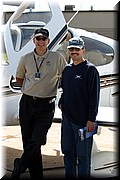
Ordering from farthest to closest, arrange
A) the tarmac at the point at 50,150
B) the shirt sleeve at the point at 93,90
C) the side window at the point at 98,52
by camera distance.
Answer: the side window at the point at 98,52 < the tarmac at the point at 50,150 < the shirt sleeve at the point at 93,90

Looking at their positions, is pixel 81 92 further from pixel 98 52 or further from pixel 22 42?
pixel 98 52

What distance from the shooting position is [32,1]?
456 centimetres

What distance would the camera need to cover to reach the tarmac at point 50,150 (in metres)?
4.11

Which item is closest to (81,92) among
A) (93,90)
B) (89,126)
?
(93,90)

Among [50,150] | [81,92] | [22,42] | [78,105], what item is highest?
[22,42]

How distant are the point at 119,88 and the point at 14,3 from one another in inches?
63.8

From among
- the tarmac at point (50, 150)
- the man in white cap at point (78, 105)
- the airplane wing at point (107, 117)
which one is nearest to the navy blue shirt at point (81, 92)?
the man in white cap at point (78, 105)

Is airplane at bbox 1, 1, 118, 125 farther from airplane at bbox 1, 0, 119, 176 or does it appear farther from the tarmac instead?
the tarmac

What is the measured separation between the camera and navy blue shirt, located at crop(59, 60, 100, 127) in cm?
305

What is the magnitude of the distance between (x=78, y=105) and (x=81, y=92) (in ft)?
Answer: 0.36

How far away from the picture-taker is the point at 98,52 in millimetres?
5152

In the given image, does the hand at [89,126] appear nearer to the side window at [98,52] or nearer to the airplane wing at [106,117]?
the airplane wing at [106,117]

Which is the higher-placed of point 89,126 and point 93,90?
point 93,90

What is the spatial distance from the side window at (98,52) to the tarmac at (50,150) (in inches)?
36.2
